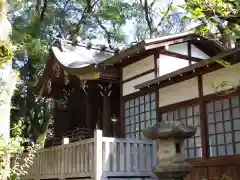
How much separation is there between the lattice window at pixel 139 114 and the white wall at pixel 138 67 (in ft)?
2.77

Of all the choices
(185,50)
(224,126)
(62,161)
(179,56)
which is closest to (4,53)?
(224,126)

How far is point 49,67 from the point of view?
13.7 meters

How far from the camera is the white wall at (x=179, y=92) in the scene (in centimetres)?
949

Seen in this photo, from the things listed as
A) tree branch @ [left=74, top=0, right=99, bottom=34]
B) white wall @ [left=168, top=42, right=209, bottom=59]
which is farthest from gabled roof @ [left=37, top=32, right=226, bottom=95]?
tree branch @ [left=74, top=0, right=99, bottom=34]

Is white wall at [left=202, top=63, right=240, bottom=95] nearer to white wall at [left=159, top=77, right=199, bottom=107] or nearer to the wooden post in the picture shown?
white wall at [left=159, top=77, right=199, bottom=107]

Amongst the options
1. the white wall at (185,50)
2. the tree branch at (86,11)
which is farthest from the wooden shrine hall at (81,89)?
the tree branch at (86,11)

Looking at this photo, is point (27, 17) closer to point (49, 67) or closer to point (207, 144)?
point (49, 67)

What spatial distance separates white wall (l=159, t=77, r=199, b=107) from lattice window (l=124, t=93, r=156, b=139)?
1.36 ft

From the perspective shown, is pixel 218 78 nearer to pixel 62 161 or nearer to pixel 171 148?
pixel 171 148

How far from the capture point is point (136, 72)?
11.5 metres

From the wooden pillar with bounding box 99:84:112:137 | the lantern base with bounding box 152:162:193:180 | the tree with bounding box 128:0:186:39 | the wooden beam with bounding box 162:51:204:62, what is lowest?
the lantern base with bounding box 152:162:193:180

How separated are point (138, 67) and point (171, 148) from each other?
4.44 m

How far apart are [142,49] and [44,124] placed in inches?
414

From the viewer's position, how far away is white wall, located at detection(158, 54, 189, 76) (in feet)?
35.6
